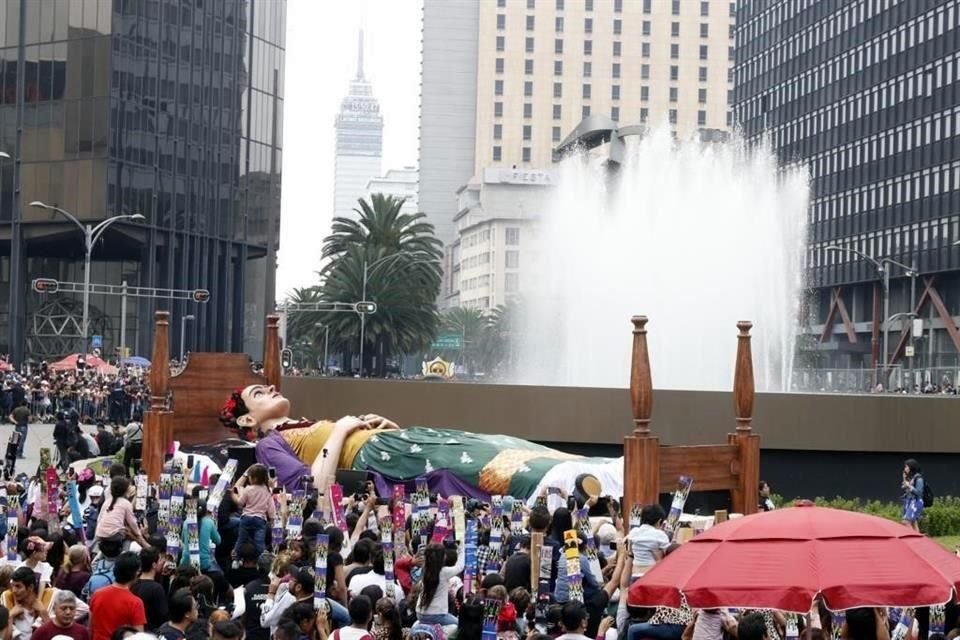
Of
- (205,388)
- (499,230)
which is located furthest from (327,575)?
(499,230)

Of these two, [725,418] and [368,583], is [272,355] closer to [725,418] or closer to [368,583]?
[725,418]

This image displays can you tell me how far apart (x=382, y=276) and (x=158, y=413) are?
56.0 m

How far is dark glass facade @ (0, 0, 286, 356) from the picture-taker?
241 ft

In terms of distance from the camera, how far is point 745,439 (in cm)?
2005

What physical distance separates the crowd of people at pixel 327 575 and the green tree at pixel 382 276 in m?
63.0

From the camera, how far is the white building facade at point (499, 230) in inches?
5915

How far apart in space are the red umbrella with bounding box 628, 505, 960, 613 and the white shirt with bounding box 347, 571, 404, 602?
2.23m

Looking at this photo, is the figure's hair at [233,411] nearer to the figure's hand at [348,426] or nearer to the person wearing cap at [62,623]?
the figure's hand at [348,426]

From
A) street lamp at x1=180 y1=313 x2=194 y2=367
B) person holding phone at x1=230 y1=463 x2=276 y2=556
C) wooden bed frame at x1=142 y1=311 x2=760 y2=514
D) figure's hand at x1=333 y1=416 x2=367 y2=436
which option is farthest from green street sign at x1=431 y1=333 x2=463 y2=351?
person holding phone at x1=230 y1=463 x2=276 y2=556

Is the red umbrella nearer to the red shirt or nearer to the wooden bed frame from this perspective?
the red shirt

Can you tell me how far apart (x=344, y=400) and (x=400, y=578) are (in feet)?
54.2

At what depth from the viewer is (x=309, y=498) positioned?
52.5 feet

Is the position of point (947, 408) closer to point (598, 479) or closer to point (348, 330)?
point (598, 479)

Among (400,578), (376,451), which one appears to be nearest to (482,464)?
(376,451)
